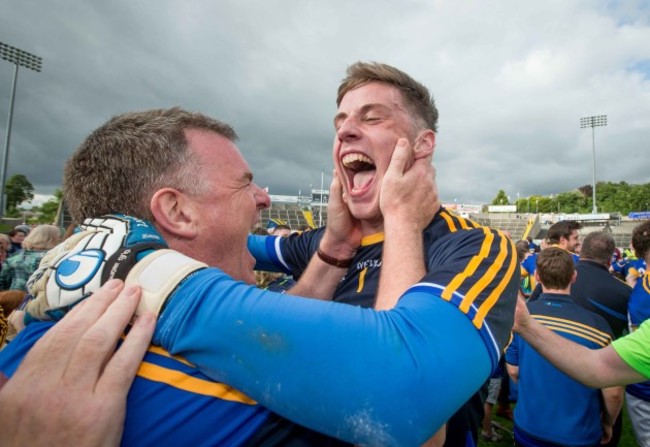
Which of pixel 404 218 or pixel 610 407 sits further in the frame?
pixel 610 407

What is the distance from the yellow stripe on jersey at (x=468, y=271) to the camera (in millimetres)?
1164

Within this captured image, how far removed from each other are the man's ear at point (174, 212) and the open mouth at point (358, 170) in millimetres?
1179

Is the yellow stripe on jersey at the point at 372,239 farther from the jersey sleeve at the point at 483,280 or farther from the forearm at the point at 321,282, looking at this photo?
the jersey sleeve at the point at 483,280

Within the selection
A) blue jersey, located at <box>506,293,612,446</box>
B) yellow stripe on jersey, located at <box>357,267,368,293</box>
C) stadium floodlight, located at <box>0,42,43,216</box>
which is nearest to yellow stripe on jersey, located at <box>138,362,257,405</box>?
yellow stripe on jersey, located at <box>357,267,368,293</box>

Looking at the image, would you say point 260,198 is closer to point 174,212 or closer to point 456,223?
point 174,212

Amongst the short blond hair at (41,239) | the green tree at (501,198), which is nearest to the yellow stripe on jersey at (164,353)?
the short blond hair at (41,239)

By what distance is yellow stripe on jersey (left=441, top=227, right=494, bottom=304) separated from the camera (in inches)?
45.8

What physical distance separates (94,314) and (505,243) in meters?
1.47

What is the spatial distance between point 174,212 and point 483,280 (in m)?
1.16

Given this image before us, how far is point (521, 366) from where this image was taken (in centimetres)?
423

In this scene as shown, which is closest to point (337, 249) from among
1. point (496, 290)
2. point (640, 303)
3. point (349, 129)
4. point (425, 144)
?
point (349, 129)

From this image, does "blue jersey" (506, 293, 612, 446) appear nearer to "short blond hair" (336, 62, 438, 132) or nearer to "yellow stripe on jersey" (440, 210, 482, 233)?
"yellow stripe on jersey" (440, 210, 482, 233)

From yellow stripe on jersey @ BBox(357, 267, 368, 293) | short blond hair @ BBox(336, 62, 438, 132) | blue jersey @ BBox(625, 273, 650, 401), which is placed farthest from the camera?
blue jersey @ BBox(625, 273, 650, 401)

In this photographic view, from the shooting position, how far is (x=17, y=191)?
86312mm
